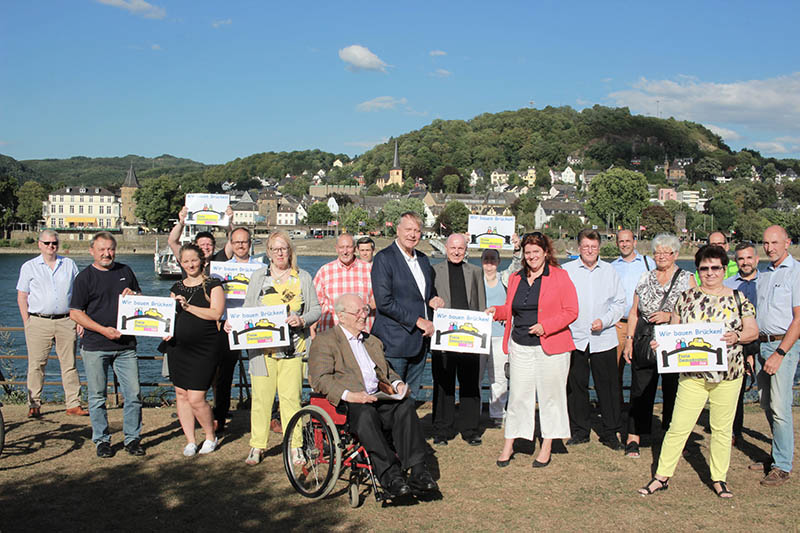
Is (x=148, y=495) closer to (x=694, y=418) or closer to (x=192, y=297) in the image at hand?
(x=192, y=297)

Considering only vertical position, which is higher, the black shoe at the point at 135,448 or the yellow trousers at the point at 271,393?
the yellow trousers at the point at 271,393

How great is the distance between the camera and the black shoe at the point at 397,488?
482 centimetres

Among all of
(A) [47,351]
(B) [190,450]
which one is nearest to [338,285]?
(B) [190,450]

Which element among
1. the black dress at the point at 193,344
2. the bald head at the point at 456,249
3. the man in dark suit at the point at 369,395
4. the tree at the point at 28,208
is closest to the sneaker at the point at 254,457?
the black dress at the point at 193,344

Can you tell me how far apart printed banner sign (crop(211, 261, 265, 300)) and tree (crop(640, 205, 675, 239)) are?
316ft

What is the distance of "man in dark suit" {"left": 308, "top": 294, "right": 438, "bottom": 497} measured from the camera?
195 inches

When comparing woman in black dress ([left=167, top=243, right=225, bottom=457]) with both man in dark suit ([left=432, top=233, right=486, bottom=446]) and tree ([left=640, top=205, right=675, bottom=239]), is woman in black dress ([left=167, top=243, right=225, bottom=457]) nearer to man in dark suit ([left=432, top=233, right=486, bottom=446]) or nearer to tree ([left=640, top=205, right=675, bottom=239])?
man in dark suit ([left=432, top=233, right=486, bottom=446])

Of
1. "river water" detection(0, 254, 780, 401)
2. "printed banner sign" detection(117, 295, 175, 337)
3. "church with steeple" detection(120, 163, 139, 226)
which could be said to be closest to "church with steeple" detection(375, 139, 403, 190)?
"church with steeple" detection(120, 163, 139, 226)

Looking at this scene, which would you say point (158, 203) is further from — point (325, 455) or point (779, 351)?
point (779, 351)

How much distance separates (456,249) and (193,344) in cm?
276

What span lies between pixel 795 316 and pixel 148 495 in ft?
18.4

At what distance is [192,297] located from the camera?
6.09 metres

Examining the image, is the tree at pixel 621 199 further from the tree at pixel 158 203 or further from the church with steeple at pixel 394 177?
the church with steeple at pixel 394 177

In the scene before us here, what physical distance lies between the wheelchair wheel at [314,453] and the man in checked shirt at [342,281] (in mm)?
1719
